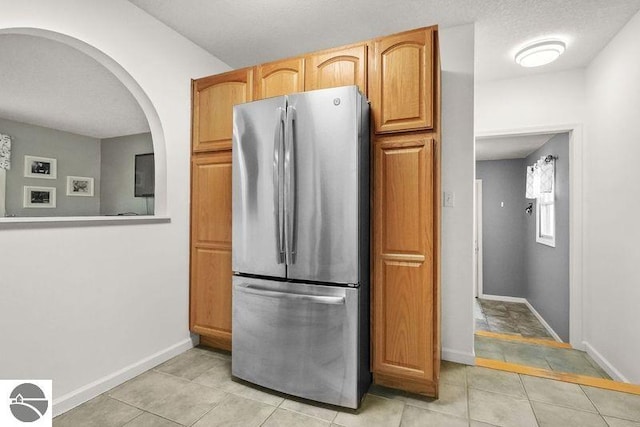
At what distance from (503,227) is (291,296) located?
5561mm

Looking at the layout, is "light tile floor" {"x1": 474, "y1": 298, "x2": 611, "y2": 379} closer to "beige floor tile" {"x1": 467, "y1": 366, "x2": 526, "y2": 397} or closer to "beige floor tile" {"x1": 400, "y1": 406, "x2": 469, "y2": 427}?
"beige floor tile" {"x1": 467, "y1": 366, "x2": 526, "y2": 397}

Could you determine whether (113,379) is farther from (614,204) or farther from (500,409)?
(614,204)

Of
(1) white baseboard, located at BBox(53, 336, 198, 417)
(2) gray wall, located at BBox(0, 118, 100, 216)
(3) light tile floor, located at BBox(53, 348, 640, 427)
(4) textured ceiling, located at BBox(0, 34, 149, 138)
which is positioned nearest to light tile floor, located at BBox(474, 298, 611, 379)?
(3) light tile floor, located at BBox(53, 348, 640, 427)

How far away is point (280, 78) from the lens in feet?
7.39

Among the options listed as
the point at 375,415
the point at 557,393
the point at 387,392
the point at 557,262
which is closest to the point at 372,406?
the point at 375,415

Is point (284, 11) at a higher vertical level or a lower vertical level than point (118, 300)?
higher

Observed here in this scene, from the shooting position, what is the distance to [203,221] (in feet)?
8.30

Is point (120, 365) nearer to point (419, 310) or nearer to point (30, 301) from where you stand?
point (30, 301)

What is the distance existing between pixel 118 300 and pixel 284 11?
2.33 m

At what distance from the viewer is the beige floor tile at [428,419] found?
1662 mm

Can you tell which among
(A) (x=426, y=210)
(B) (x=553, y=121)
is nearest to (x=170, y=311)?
(A) (x=426, y=210)

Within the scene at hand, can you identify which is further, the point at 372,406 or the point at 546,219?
the point at 546,219

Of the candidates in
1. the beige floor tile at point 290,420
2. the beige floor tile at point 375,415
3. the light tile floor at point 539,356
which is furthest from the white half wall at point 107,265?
the light tile floor at point 539,356

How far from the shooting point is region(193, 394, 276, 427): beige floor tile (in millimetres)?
1678
